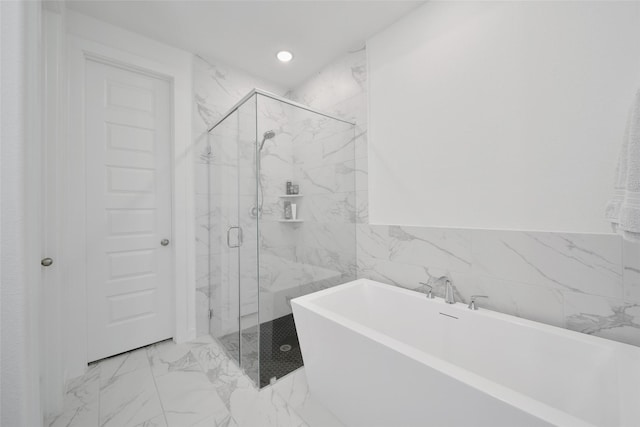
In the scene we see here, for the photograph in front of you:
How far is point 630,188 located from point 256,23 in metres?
2.43

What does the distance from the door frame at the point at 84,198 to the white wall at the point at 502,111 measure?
1729mm

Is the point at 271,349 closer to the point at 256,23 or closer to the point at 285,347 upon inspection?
the point at 285,347

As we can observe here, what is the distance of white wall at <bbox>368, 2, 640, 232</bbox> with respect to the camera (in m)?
1.22

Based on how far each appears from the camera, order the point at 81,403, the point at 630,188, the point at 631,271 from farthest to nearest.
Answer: the point at 81,403 → the point at 631,271 → the point at 630,188

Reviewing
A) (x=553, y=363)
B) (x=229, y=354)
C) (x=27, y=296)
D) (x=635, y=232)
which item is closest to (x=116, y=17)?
(x=27, y=296)

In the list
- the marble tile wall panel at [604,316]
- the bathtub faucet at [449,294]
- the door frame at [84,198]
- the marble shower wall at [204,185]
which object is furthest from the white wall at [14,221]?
the marble tile wall panel at [604,316]

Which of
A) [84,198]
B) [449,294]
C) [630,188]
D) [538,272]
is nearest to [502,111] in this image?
[630,188]

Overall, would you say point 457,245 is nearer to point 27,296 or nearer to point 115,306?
point 27,296

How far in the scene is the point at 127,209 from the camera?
84.7 inches

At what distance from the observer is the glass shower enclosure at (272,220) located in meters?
1.79

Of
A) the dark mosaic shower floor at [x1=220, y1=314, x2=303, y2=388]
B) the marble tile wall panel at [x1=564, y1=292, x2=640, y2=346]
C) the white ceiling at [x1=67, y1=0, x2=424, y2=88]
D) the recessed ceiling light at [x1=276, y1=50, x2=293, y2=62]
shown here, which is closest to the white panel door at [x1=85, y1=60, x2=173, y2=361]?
the white ceiling at [x1=67, y1=0, x2=424, y2=88]

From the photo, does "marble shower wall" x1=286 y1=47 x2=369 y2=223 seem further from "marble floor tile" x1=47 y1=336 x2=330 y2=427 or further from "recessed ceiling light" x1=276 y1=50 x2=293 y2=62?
"marble floor tile" x1=47 y1=336 x2=330 y2=427

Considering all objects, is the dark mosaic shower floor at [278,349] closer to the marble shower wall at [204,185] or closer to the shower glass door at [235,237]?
the shower glass door at [235,237]

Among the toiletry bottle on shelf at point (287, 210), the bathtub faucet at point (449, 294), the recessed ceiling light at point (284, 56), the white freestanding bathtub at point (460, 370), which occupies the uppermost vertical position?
the recessed ceiling light at point (284, 56)
